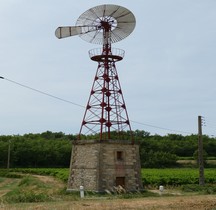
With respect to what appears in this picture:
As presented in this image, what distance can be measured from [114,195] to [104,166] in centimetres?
287

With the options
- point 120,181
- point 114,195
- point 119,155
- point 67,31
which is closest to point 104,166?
point 119,155

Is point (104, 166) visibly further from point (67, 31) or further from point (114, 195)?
point (67, 31)

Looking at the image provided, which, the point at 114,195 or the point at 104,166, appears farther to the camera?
the point at 104,166

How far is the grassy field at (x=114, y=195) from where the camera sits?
16.0m

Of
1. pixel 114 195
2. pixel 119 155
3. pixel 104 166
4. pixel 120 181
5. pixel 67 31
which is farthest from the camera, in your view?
pixel 67 31

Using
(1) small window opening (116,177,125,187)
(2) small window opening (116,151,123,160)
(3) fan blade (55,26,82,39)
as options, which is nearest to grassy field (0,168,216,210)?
(1) small window opening (116,177,125,187)

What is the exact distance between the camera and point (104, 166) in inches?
1070

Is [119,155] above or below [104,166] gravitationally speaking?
above

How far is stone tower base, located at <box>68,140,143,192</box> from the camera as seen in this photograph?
2702cm

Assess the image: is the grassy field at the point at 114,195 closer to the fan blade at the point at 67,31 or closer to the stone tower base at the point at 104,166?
the stone tower base at the point at 104,166

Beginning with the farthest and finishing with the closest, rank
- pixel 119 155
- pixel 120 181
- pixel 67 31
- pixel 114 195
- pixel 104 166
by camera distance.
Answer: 1. pixel 67 31
2. pixel 119 155
3. pixel 120 181
4. pixel 104 166
5. pixel 114 195

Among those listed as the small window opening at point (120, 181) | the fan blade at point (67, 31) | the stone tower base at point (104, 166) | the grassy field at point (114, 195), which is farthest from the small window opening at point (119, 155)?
the fan blade at point (67, 31)

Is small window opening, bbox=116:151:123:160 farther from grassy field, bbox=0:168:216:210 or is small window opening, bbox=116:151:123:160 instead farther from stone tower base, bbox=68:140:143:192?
grassy field, bbox=0:168:216:210

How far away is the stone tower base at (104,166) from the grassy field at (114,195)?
114 cm
